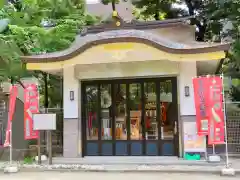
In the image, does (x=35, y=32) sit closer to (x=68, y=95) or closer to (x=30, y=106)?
(x=68, y=95)

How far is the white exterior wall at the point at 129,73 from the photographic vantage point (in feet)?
38.5

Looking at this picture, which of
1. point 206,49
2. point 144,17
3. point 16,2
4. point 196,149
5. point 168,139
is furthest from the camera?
point 144,17

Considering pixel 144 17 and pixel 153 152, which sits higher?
pixel 144 17

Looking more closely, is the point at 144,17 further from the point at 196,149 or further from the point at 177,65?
the point at 196,149

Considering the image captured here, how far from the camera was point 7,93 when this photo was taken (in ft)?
45.9

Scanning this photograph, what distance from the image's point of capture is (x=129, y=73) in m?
12.3

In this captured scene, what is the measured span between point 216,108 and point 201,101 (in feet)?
1.56

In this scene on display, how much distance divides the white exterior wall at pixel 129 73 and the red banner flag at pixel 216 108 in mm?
1618

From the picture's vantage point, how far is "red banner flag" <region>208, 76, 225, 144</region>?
9938mm

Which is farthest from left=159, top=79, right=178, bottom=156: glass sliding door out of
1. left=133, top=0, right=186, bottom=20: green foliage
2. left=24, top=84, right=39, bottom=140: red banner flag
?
left=133, top=0, right=186, bottom=20: green foliage

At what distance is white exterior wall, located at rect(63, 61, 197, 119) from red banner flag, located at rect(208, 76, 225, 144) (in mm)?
1618

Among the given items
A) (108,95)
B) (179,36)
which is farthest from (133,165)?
(179,36)

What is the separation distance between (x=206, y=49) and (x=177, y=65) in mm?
1443

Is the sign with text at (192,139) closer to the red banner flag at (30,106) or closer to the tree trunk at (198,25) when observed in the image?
the red banner flag at (30,106)
